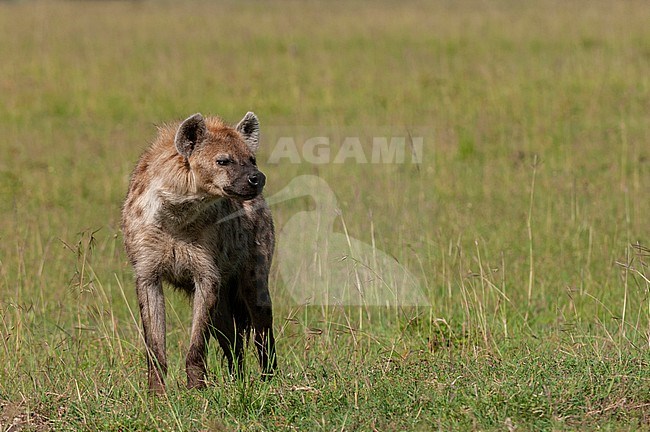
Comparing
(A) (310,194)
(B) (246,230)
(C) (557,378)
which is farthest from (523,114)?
(C) (557,378)

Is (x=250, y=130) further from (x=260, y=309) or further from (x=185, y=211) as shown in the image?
(x=260, y=309)

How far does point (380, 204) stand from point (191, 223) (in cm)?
377

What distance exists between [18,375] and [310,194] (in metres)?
4.78

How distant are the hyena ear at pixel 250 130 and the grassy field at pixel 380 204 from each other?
891mm

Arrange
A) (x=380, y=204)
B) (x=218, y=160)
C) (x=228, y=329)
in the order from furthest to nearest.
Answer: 1. (x=380, y=204)
2. (x=228, y=329)
3. (x=218, y=160)

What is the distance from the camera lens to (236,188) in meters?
4.96

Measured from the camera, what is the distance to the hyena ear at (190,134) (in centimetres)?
507

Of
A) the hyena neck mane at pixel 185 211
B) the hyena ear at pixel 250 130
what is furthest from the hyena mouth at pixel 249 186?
the hyena ear at pixel 250 130

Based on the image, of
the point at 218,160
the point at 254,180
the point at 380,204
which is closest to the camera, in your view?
the point at 254,180

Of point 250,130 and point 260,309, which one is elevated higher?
point 250,130

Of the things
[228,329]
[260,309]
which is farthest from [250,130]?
[228,329]

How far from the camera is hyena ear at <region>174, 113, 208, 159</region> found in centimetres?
507

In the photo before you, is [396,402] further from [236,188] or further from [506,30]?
[506,30]

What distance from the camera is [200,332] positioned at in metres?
5.05
